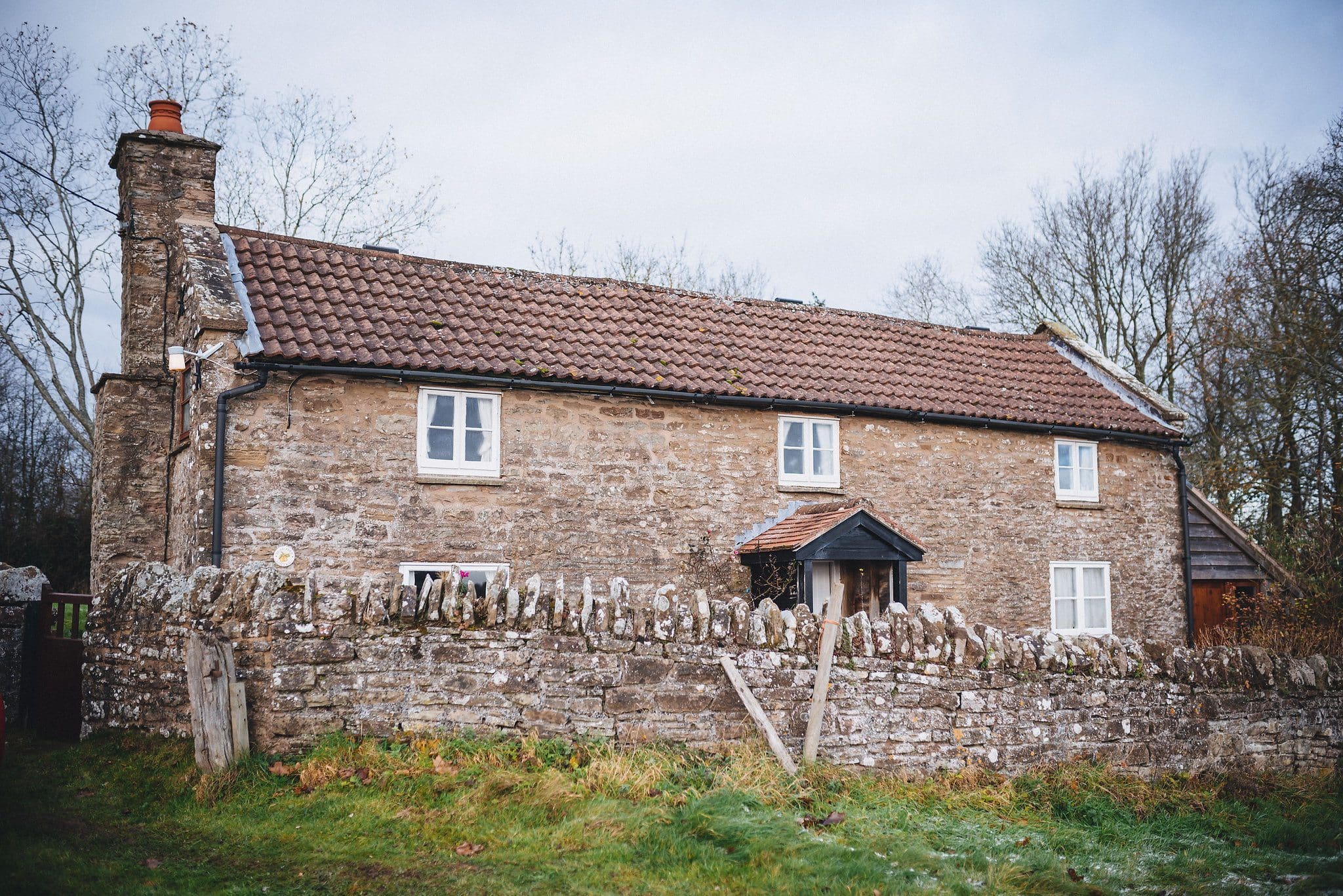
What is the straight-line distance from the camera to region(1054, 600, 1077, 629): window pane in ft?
57.2

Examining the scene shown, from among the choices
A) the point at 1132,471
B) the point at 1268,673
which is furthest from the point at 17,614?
the point at 1132,471

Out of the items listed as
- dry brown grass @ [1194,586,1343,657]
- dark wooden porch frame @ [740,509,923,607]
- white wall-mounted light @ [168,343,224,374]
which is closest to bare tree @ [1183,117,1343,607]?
dry brown grass @ [1194,586,1343,657]

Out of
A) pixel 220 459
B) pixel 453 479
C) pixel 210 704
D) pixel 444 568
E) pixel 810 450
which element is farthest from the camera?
pixel 810 450

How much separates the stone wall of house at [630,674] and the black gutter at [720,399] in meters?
4.48

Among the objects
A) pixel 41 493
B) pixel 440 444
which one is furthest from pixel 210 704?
pixel 41 493

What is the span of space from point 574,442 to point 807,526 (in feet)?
12.8

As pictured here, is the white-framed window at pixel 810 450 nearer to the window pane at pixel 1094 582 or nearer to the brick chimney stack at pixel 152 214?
the window pane at pixel 1094 582

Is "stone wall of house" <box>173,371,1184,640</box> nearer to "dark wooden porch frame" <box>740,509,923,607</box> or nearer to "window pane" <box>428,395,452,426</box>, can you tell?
→ "window pane" <box>428,395,452,426</box>

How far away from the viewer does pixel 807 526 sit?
14305 mm

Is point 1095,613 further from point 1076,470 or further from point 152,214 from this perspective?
point 152,214

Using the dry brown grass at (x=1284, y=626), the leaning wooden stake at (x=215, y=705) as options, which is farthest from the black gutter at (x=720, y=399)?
the leaning wooden stake at (x=215, y=705)

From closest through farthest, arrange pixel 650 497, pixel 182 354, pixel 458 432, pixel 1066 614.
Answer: pixel 182 354, pixel 458 432, pixel 650 497, pixel 1066 614

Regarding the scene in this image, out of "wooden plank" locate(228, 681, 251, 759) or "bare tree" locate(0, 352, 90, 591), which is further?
"bare tree" locate(0, 352, 90, 591)

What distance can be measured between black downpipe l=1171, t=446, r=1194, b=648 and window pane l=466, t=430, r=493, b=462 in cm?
1435
